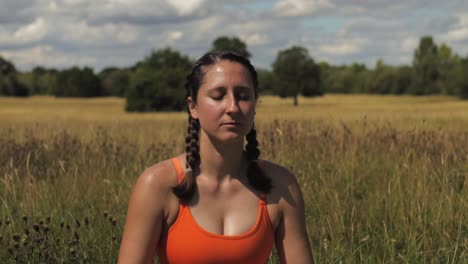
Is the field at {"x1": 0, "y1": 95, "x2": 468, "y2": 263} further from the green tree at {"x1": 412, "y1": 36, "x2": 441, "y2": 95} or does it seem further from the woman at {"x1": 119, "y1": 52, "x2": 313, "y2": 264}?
the green tree at {"x1": 412, "y1": 36, "x2": 441, "y2": 95}

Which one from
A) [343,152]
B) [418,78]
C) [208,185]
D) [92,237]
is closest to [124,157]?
[343,152]

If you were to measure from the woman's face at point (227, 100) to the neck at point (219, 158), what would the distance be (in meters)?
0.08

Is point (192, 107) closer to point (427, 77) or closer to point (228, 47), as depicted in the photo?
point (228, 47)

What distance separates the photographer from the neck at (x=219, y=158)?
2240 mm

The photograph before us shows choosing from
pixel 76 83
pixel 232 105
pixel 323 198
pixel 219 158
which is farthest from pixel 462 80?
pixel 232 105

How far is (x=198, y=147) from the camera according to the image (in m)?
2.28

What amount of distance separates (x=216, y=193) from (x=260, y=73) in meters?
39.3

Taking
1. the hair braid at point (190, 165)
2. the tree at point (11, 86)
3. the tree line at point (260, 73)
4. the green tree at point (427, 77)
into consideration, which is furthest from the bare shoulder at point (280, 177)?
the tree at point (11, 86)

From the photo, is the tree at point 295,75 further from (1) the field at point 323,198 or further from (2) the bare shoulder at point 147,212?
(2) the bare shoulder at point 147,212

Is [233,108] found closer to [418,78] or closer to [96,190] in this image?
[96,190]

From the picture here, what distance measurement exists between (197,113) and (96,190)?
341 cm

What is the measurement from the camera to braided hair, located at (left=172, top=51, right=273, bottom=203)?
2.16 m

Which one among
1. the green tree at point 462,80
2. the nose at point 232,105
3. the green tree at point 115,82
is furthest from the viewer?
the green tree at point 115,82

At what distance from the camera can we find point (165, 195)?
2164 millimetres
